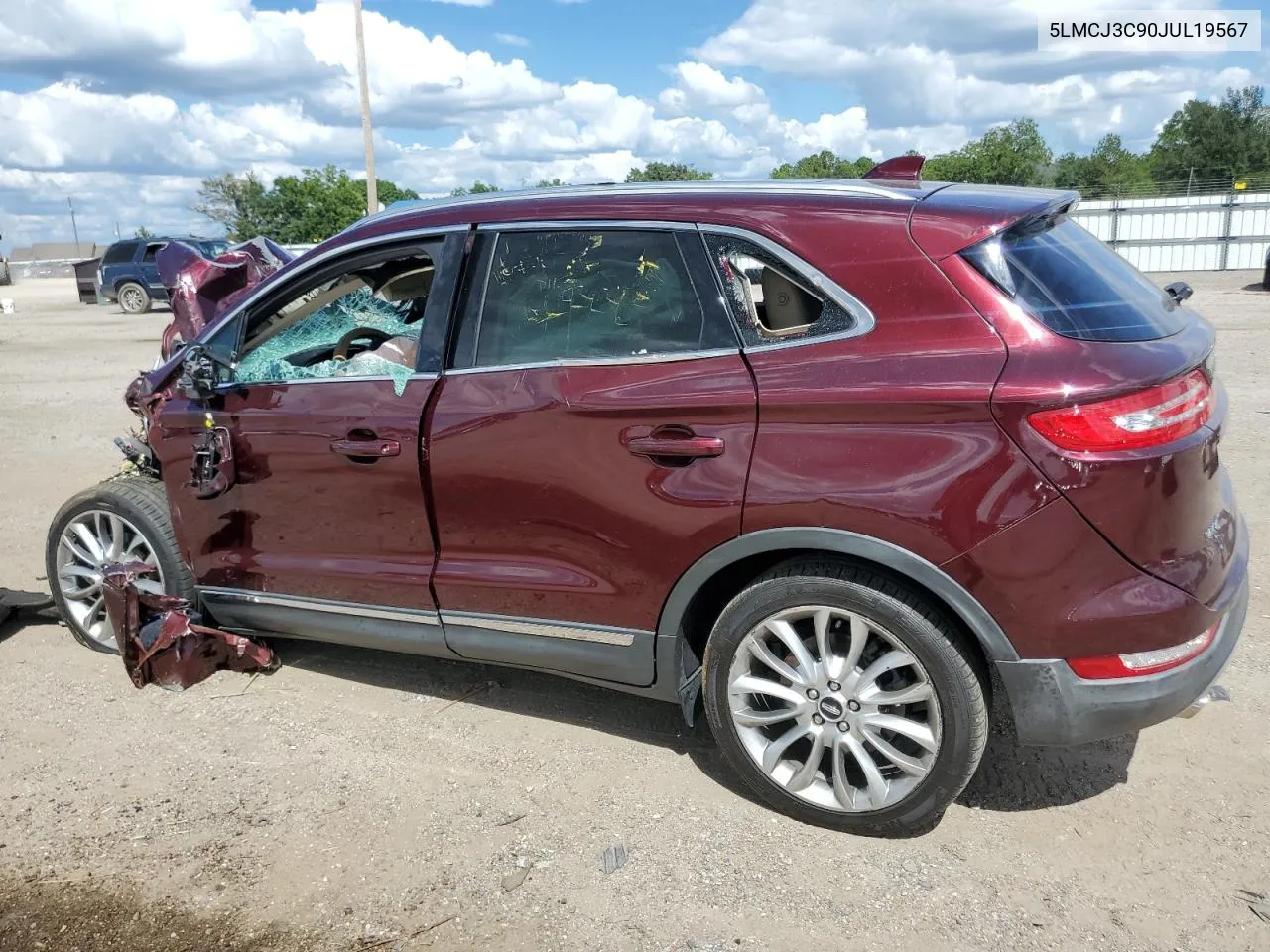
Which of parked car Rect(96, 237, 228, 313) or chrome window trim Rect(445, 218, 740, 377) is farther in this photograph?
parked car Rect(96, 237, 228, 313)

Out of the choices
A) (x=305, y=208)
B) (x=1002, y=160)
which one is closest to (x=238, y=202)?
(x=305, y=208)

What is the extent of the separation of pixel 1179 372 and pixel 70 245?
298 ft

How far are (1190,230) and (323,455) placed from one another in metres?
31.6

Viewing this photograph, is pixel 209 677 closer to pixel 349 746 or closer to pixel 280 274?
pixel 349 746

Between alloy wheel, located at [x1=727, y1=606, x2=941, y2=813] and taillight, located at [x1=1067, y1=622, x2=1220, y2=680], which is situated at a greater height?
taillight, located at [x1=1067, y1=622, x2=1220, y2=680]

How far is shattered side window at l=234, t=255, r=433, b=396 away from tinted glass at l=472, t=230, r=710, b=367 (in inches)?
15.6

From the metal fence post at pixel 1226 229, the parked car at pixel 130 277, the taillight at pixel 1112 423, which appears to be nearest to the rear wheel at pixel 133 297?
the parked car at pixel 130 277

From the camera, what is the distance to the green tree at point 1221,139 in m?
58.9

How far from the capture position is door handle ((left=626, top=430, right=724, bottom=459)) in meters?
3.13

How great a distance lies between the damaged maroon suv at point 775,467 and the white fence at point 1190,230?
2938cm

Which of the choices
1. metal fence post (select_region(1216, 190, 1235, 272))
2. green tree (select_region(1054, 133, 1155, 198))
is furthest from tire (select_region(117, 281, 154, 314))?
green tree (select_region(1054, 133, 1155, 198))

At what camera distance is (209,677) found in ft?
14.7

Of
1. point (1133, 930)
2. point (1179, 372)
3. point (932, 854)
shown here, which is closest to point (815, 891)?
point (932, 854)

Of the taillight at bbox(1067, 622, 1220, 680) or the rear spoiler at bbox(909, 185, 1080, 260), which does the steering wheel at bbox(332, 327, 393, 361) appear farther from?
the taillight at bbox(1067, 622, 1220, 680)
